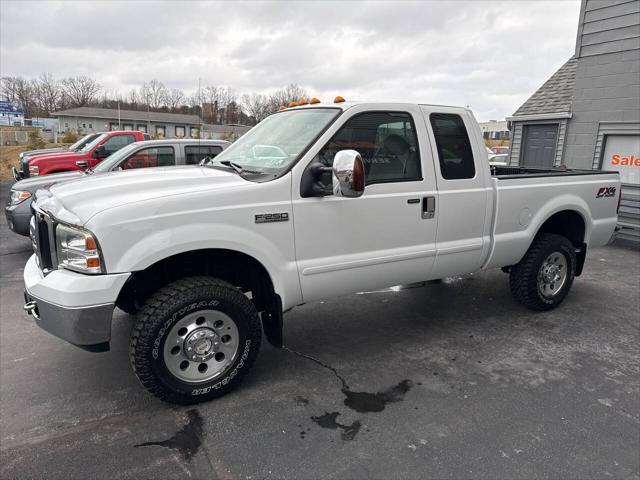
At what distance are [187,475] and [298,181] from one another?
6.20 ft

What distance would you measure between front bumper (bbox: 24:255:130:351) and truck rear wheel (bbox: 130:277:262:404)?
0.76ft

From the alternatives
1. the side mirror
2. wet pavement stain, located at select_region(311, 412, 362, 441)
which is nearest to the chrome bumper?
wet pavement stain, located at select_region(311, 412, 362, 441)

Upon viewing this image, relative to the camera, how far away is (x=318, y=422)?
297 cm

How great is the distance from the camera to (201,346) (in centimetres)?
309

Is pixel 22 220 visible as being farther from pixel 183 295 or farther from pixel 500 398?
pixel 500 398

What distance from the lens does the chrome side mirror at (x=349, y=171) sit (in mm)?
2852

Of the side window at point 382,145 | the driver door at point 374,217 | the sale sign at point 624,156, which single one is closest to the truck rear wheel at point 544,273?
the driver door at point 374,217

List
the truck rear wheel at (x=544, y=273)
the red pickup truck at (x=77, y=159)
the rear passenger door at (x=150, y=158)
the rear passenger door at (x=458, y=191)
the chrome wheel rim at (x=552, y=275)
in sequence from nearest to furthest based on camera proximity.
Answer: the rear passenger door at (x=458, y=191), the truck rear wheel at (x=544, y=273), the chrome wheel rim at (x=552, y=275), the rear passenger door at (x=150, y=158), the red pickup truck at (x=77, y=159)

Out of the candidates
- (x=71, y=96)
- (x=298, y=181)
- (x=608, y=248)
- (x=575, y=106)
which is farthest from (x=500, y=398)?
(x=71, y=96)

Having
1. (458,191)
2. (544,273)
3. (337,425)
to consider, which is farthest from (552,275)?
(337,425)

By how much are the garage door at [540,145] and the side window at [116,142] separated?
385 inches

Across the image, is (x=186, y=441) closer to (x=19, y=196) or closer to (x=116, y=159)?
(x=19, y=196)

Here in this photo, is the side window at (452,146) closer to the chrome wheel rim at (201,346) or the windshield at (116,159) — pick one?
the chrome wheel rim at (201,346)

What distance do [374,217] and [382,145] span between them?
0.58 metres
